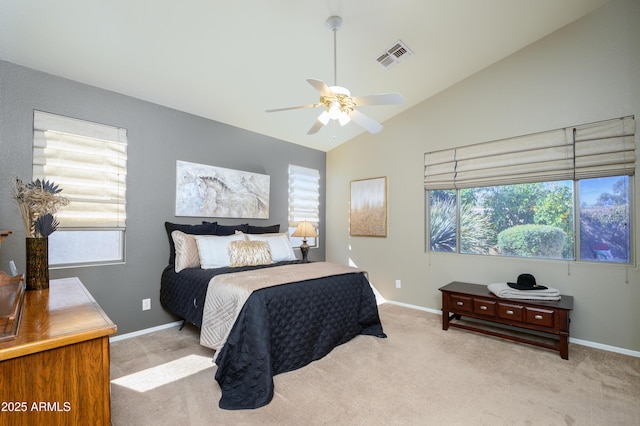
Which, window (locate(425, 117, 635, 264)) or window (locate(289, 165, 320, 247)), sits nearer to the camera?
window (locate(425, 117, 635, 264))

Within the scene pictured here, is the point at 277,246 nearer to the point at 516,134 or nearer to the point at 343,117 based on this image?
the point at 343,117

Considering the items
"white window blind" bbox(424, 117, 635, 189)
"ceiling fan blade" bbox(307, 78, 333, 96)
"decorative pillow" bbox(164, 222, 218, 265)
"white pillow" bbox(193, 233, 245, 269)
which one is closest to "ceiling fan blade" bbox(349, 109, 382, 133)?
"ceiling fan blade" bbox(307, 78, 333, 96)

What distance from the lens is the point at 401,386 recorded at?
2.22 metres

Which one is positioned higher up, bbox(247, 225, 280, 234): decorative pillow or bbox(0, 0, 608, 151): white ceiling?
bbox(0, 0, 608, 151): white ceiling

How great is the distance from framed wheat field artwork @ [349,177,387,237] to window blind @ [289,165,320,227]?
658 mm

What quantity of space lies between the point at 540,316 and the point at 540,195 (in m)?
1.35

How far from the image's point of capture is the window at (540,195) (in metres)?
2.89

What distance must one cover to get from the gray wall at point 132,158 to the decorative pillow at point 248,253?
80 centimetres

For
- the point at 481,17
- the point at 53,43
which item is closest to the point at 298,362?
the point at 53,43

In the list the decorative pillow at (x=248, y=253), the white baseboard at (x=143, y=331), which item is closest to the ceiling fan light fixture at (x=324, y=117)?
the decorative pillow at (x=248, y=253)

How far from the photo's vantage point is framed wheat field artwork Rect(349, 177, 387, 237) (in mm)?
4590

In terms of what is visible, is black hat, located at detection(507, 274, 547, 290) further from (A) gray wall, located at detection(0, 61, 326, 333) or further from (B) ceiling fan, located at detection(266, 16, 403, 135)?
(A) gray wall, located at detection(0, 61, 326, 333)

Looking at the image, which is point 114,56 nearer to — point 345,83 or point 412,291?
point 345,83

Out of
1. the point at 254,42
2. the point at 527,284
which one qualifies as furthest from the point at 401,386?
the point at 254,42
